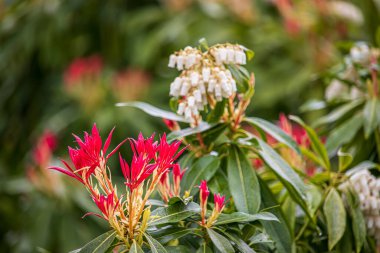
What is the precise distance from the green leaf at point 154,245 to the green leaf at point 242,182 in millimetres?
185

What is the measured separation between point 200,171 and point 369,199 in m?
0.30

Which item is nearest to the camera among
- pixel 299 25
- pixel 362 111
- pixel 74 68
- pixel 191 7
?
pixel 362 111

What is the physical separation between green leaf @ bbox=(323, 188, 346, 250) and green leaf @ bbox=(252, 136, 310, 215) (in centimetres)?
5

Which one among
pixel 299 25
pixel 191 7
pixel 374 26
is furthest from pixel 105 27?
pixel 374 26

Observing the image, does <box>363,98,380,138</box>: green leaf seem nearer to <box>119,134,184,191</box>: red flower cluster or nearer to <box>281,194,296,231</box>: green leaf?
<box>281,194,296,231</box>: green leaf

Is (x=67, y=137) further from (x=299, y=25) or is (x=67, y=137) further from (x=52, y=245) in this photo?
(x=299, y=25)

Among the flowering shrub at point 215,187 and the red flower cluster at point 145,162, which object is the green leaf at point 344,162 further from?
the red flower cluster at point 145,162

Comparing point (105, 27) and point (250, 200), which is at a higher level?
point (105, 27)

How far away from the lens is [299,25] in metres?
2.77

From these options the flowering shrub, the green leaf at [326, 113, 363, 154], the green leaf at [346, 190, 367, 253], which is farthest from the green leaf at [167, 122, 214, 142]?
the green leaf at [326, 113, 363, 154]

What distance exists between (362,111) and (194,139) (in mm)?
450

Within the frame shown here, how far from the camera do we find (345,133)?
1380 mm

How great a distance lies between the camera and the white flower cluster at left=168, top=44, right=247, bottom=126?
1033mm

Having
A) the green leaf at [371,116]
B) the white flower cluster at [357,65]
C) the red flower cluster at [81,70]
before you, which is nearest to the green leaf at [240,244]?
the green leaf at [371,116]
